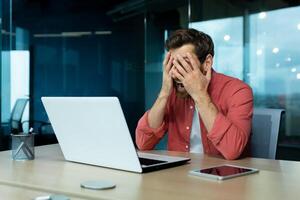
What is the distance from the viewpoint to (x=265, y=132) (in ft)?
5.81

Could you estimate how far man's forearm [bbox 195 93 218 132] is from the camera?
1486mm

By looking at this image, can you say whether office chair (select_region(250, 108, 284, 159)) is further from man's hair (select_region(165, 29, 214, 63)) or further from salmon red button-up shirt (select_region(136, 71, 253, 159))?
man's hair (select_region(165, 29, 214, 63))

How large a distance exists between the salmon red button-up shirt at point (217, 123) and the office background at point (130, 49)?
8.26ft

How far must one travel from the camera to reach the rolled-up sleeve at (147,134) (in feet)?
5.70

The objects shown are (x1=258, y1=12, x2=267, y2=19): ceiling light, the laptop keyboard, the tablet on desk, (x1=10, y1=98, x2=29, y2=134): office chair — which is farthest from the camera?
(x1=258, y1=12, x2=267, y2=19): ceiling light

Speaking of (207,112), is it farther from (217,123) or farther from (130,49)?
(130,49)

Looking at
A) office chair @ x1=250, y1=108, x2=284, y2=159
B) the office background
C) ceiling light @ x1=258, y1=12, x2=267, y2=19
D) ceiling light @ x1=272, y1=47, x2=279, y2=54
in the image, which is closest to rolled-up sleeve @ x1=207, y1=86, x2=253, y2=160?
office chair @ x1=250, y1=108, x2=284, y2=159

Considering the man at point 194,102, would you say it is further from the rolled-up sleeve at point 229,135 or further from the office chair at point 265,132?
the office chair at point 265,132

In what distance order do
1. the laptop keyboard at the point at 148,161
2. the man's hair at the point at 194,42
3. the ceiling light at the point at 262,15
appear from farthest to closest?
1. the ceiling light at the point at 262,15
2. the man's hair at the point at 194,42
3. the laptop keyboard at the point at 148,161

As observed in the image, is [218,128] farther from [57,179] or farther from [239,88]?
[57,179]

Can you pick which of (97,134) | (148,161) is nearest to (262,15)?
(148,161)

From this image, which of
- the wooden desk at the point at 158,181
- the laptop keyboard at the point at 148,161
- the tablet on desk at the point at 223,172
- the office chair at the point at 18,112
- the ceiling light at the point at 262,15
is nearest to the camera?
the wooden desk at the point at 158,181

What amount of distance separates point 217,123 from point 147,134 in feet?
1.21

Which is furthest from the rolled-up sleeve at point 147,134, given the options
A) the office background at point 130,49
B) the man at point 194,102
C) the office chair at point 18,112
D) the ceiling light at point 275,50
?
the ceiling light at point 275,50
